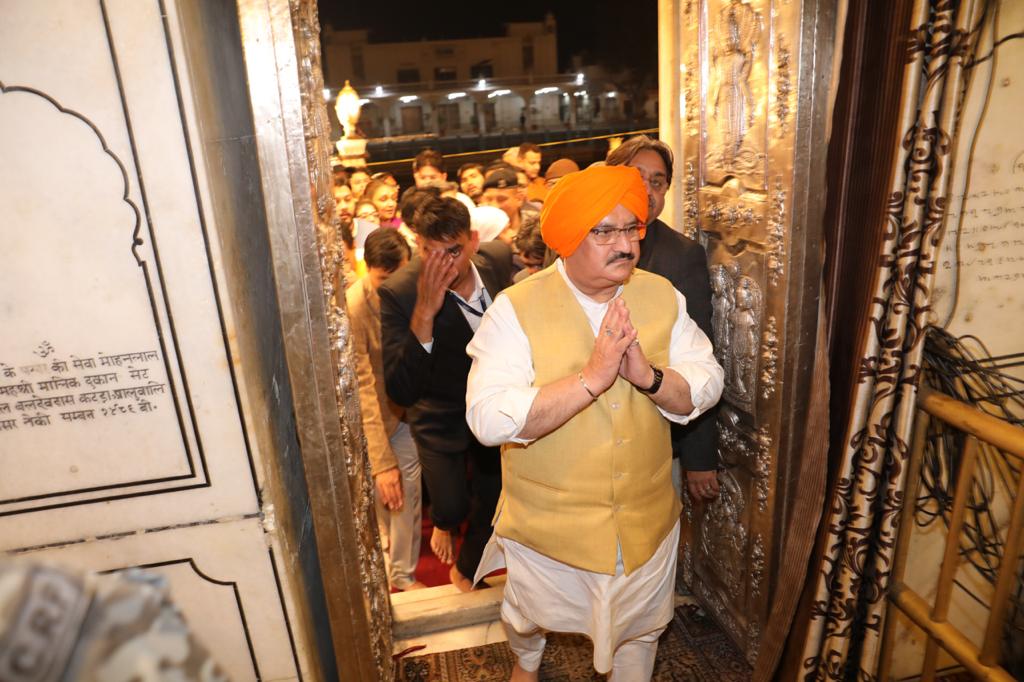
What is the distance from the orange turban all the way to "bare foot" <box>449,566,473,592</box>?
1817 millimetres

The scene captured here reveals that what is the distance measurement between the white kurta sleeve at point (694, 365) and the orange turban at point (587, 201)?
0.39 meters

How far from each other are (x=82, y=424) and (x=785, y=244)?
6.65 ft

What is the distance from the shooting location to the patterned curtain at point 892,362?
1.56m

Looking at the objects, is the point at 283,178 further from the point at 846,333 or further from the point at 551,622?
the point at 846,333

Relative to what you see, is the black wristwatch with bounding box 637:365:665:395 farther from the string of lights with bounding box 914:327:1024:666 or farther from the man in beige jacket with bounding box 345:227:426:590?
the man in beige jacket with bounding box 345:227:426:590

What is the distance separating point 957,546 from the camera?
69.2 inches

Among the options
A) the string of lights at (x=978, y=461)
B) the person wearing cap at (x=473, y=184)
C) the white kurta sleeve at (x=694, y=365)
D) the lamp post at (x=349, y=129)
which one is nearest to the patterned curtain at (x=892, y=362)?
the string of lights at (x=978, y=461)

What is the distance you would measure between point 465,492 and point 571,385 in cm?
134

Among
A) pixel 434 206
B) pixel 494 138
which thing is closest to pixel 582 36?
pixel 494 138

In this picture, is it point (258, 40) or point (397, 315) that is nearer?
point (258, 40)

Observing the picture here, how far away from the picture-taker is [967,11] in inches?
59.0

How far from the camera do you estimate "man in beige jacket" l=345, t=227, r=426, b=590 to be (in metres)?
2.80

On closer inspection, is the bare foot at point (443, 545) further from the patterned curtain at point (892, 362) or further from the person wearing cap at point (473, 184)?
the person wearing cap at point (473, 184)

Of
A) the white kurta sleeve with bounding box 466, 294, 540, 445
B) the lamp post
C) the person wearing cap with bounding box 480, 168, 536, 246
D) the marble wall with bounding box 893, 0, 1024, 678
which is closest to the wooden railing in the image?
the marble wall with bounding box 893, 0, 1024, 678
